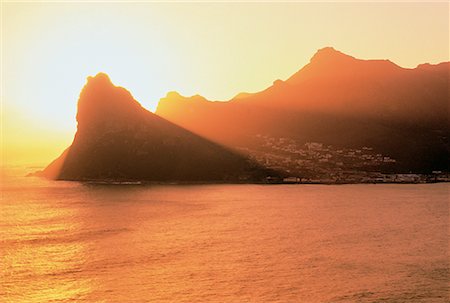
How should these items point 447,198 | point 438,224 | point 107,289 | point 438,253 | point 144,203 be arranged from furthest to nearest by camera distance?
point 447,198 → point 144,203 → point 438,224 → point 438,253 → point 107,289

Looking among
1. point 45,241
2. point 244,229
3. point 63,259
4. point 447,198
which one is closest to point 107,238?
point 45,241

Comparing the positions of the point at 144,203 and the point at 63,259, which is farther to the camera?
the point at 144,203

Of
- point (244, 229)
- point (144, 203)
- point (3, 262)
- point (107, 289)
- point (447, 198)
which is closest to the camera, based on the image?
point (107, 289)

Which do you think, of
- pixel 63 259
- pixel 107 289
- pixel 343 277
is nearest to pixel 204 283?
pixel 107 289

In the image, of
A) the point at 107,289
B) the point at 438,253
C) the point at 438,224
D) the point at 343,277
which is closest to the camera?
the point at 107,289

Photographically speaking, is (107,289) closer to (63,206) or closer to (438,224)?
(438,224)

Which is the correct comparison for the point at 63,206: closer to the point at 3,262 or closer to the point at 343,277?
the point at 3,262
